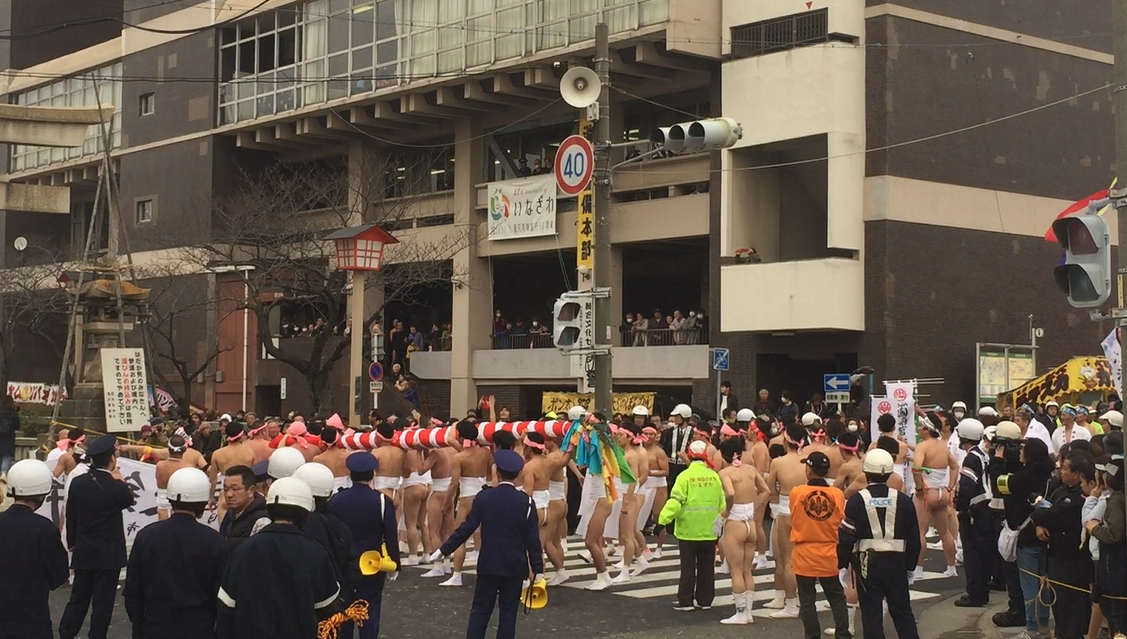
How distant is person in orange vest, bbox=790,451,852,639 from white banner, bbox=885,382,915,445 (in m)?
7.81

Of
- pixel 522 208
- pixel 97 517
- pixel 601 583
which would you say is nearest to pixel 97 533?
pixel 97 517

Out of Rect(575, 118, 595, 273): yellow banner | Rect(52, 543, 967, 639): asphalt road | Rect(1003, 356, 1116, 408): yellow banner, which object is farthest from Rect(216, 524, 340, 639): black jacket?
Rect(1003, 356, 1116, 408): yellow banner

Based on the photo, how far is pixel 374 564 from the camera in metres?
9.77

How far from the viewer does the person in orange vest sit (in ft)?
37.9

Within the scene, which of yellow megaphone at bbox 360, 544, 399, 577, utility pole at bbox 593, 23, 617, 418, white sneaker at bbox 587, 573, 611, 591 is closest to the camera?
yellow megaphone at bbox 360, 544, 399, 577

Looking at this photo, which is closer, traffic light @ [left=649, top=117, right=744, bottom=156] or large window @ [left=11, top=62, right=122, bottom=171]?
traffic light @ [left=649, top=117, right=744, bottom=156]

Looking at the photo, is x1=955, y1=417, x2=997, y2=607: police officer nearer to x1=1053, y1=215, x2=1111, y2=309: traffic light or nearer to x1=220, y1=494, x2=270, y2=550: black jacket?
x1=1053, y1=215, x2=1111, y2=309: traffic light

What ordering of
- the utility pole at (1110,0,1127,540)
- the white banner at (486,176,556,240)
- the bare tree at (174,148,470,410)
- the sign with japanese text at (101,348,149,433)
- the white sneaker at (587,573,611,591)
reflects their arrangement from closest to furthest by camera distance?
the utility pole at (1110,0,1127,540)
the white sneaker at (587,573,611,591)
the sign with japanese text at (101,348,149,433)
the white banner at (486,176,556,240)
the bare tree at (174,148,470,410)

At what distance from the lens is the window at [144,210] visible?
4712cm

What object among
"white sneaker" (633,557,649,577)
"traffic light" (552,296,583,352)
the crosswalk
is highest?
"traffic light" (552,296,583,352)

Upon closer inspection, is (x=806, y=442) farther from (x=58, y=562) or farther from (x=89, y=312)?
(x=89, y=312)

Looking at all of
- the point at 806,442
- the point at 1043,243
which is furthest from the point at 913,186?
the point at 806,442

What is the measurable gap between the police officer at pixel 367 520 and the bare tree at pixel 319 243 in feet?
84.5

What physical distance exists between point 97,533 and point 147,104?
132ft
